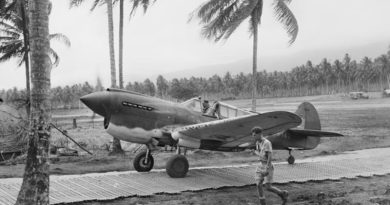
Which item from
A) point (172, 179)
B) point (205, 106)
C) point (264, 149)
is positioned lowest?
point (172, 179)

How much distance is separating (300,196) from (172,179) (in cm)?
311

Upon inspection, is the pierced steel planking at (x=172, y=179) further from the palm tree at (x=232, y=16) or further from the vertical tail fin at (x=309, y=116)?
the palm tree at (x=232, y=16)

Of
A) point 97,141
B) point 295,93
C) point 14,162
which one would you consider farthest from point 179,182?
point 295,93

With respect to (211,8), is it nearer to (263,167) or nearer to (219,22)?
(219,22)

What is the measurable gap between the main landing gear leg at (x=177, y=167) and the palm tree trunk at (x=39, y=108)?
456 centimetres

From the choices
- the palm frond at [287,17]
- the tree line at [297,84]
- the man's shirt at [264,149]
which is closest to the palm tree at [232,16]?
the palm frond at [287,17]

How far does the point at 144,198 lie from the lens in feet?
29.2

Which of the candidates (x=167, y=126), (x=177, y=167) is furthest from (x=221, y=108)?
(x=177, y=167)

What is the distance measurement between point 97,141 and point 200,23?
861 cm

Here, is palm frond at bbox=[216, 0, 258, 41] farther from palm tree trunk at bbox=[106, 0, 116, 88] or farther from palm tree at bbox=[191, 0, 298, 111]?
palm tree trunk at bbox=[106, 0, 116, 88]

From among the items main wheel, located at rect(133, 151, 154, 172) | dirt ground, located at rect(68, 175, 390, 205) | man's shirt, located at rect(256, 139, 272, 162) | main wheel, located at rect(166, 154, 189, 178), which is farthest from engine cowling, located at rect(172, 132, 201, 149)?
man's shirt, located at rect(256, 139, 272, 162)

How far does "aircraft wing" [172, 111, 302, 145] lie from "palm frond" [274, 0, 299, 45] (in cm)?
862

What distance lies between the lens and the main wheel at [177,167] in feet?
36.0

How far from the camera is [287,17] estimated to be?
18875mm
